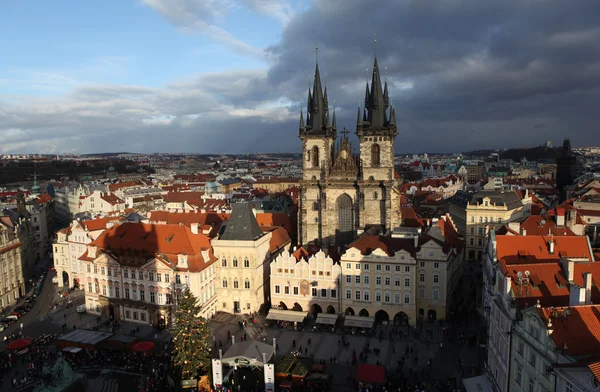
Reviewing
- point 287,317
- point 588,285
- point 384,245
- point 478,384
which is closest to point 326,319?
point 287,317

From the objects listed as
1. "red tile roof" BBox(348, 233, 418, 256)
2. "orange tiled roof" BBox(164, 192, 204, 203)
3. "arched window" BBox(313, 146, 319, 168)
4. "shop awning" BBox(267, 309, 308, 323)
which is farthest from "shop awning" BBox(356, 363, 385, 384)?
"orange tiled roof" BBox(164, 192, 204, 203)

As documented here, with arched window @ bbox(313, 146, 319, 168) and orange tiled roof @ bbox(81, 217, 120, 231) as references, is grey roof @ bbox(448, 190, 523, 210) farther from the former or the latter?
orange tiled roof @ bbox(81, 217, 120, 231)

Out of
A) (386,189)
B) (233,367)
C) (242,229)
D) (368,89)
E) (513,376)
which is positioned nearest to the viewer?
(513,376)

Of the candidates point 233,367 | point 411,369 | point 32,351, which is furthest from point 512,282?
point 32,351

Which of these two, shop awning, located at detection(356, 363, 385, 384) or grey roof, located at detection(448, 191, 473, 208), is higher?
grey roof, located at detection(448, 191, 473, 208)

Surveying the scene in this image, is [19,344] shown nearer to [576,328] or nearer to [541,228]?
[576,328]

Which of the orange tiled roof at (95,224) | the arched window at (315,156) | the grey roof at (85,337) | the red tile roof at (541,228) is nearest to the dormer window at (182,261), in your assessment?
the grey roof at (85,337)

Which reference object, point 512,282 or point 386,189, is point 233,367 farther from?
point 386,189
